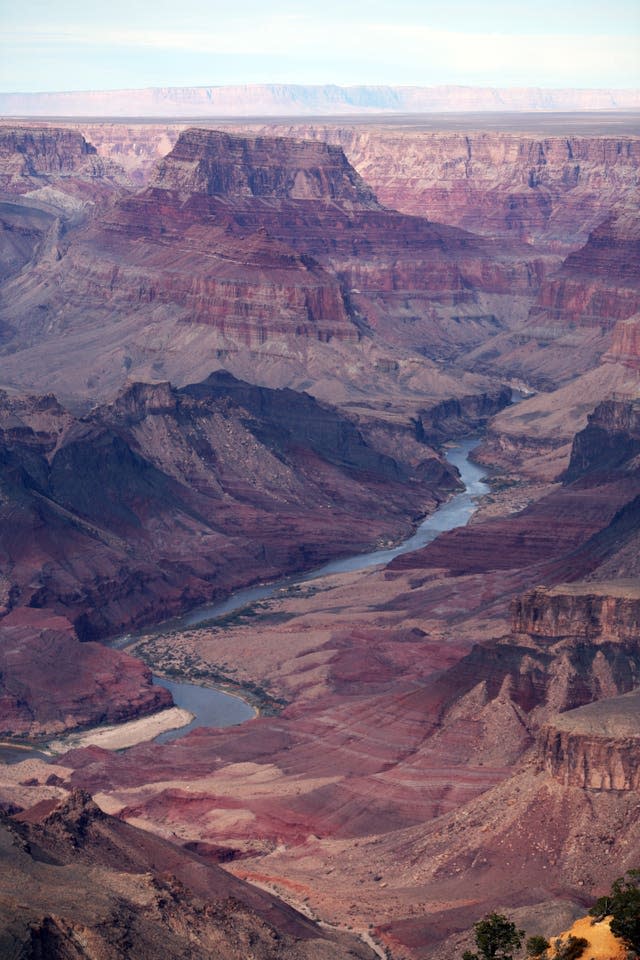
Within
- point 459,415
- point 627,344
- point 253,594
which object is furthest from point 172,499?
point 627,344

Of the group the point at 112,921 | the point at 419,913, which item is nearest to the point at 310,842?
the point at 419,913

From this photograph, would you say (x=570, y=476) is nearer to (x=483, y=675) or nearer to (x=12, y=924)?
(x=483, y=675)

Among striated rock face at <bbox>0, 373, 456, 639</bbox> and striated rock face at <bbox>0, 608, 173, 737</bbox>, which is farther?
striated rock face at <bbox>0, 373, 456, 639</bbox>

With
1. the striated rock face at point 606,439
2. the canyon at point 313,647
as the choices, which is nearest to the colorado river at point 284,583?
the canyon at point 313,647

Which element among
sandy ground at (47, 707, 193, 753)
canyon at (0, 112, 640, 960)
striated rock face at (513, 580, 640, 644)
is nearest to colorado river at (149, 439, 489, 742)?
sandy ground at (47, 707, 193, 753)

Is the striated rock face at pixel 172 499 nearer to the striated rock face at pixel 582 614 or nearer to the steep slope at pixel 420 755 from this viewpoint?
the steep slope at pixel 420 755

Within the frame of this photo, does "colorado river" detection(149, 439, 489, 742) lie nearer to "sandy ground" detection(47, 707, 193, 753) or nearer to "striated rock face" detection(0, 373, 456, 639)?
"sandy ground" detection(47, 707, 193, 753)

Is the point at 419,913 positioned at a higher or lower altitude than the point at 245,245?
lower
